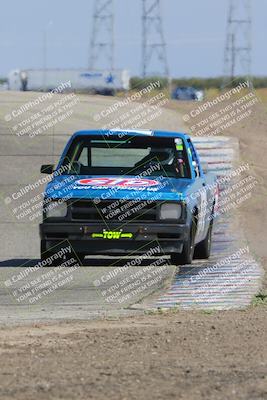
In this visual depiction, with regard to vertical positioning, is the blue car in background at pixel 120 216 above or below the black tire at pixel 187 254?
above

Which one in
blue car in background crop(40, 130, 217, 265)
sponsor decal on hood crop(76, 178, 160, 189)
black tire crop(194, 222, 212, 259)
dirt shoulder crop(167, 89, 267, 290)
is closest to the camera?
blue car in background crop(40, 130, 217, 265)

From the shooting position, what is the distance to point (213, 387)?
6.52 meters

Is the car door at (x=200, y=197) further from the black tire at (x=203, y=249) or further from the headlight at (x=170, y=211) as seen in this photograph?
the headlight at (x=170, y=211)

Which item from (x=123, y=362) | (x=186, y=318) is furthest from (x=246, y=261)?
(x=123, y=362)

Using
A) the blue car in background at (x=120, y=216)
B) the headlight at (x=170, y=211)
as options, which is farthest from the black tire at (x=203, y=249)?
the headlight at (x=170, y=211)

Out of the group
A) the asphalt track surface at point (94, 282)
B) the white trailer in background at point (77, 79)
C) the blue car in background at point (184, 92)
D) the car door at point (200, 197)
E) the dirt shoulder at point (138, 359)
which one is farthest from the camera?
the white trailer in background at point (77, 79)

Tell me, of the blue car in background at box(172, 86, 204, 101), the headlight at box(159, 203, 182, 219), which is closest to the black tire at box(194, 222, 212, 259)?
the headlight at box(159, 203, 182, 219)

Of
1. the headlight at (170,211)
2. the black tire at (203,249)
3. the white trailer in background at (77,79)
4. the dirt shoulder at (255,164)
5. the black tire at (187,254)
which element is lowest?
the white trailer in background at (77,79)

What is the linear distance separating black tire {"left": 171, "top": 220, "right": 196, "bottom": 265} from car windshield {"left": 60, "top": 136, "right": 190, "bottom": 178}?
0.87 meters

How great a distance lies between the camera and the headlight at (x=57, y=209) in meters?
13.7

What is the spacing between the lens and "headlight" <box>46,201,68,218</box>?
44.9 feet

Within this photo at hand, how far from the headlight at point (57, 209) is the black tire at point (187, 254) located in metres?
1.42

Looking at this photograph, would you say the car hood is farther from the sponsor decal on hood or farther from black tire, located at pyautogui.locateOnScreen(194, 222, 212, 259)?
black tire, located at pyautogui.locateOnScreen(194, 222, 212, 259)

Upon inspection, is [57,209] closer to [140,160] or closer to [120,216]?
[120,216]
